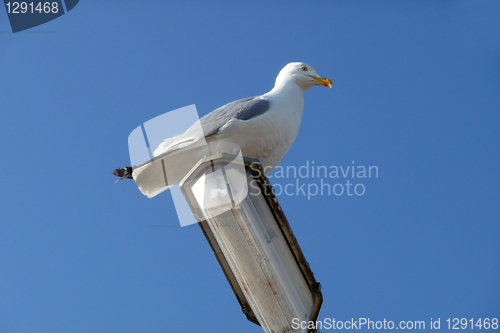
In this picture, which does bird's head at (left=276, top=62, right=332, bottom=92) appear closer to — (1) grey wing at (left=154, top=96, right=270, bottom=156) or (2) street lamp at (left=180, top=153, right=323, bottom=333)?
(1) grey wing at (left=154, top=96, right=270, bottom=156)

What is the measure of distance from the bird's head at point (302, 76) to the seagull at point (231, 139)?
34 cm

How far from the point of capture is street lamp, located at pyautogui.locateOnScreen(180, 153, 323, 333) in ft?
7.72

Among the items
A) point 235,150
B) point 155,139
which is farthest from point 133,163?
point 235,150

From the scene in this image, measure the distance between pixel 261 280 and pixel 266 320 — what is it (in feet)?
0.73

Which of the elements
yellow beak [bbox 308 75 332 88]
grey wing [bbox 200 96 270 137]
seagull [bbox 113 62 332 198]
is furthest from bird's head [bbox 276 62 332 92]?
grey wing [bbox 200 96 270 137]

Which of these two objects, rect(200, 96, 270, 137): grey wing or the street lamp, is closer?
the street lamp

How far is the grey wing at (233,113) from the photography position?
3186mm

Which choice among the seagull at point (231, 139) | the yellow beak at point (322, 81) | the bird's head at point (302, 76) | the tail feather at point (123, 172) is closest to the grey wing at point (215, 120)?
the seagull at point (231, 139)

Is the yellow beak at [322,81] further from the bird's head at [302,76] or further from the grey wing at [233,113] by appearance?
Result: the grey wing at [233,113]

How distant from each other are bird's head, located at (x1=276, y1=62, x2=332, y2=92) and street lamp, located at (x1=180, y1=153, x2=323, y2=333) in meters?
1.44

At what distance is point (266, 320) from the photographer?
2.38 metres

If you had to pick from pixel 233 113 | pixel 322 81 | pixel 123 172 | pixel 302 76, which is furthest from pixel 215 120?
pixel 322 81

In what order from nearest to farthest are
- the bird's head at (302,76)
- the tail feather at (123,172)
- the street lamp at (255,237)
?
the street lamp at (255,237) → the tail feather at (123,172) → the bird's head at (302,76)

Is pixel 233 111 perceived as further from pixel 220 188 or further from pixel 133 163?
pixel 220 188
